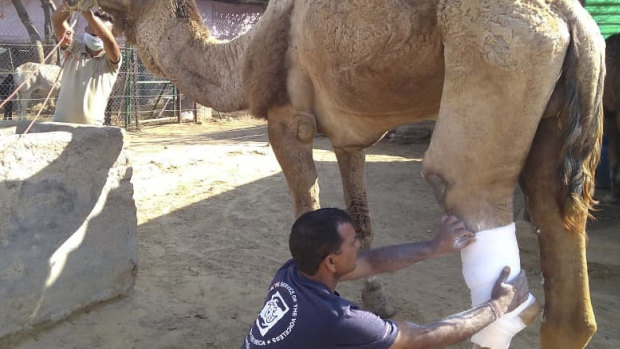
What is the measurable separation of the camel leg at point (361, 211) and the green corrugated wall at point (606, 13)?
519 centimetres

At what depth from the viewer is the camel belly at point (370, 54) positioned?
8.30ft

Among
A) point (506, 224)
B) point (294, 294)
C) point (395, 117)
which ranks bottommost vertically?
point (294, 294)

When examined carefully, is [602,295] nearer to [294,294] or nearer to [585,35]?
[585,35]

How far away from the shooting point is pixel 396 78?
279 centimetres

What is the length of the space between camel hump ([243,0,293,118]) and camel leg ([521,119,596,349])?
1543 mm

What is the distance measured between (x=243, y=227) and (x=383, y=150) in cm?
576

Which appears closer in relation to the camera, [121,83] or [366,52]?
[366,52]

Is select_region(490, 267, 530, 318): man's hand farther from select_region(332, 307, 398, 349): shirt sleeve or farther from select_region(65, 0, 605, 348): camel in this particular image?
select_region(332, 307, 398, 349): shirt sleeve

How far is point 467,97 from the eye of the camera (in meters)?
2.29

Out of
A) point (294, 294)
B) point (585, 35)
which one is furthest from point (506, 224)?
point (294, 294)

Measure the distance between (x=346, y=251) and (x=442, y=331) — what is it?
17.4 inches

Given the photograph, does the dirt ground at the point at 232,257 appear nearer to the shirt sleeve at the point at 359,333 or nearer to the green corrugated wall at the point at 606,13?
the shirt sleeve at the point at 359,333

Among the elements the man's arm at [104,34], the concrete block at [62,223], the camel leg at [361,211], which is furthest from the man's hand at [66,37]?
the camel leg at [361,211]

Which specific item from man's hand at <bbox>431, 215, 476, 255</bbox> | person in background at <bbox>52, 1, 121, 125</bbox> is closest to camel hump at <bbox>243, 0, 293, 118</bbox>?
man's hand at <bbox>431, 215, 476, 255</bbox>
